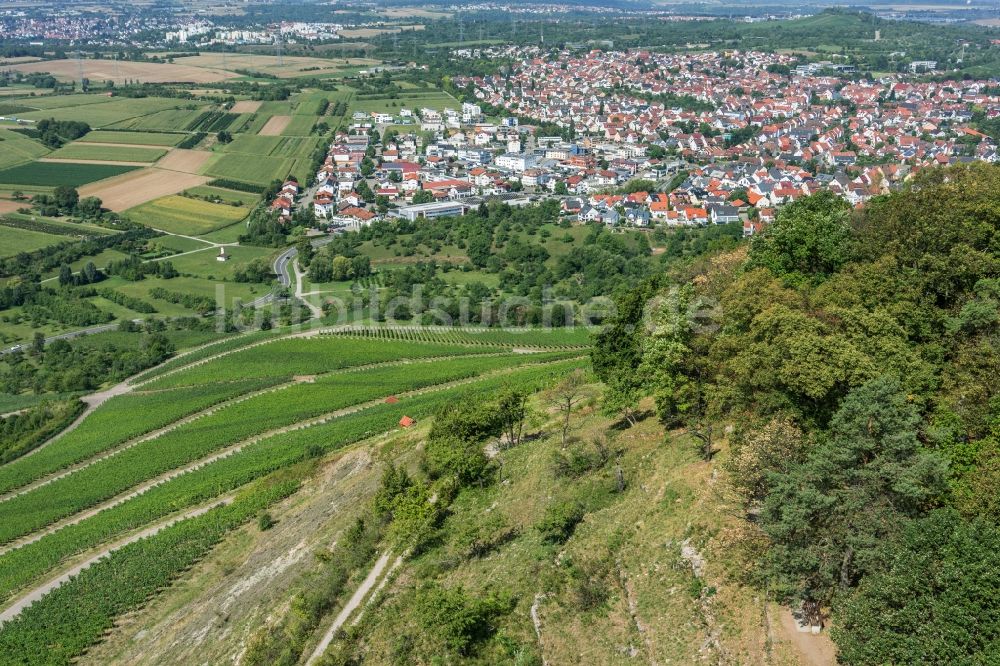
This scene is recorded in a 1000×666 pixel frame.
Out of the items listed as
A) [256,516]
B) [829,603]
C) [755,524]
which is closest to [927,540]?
[829,603]

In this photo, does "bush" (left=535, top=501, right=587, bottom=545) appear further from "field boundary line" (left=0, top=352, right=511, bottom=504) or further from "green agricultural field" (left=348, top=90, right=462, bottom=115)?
"green agricultural field" (left=348, top=90, right=462, bottom=115)

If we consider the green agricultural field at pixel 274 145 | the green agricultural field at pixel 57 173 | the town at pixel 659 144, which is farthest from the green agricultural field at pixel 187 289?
the green agricultural field at pixel 274 145

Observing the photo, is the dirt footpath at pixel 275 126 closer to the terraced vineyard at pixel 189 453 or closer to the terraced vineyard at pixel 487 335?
the terraced vineyard at pixel 189 453

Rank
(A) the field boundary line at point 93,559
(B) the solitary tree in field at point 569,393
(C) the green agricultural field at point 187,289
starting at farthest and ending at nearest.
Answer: (C) the green agricultural field at point 187,289 < (B) the solitary tree in field at point 569,393 < (A) the field boundary line at point 93,559

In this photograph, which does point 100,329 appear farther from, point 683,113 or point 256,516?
point 683,113

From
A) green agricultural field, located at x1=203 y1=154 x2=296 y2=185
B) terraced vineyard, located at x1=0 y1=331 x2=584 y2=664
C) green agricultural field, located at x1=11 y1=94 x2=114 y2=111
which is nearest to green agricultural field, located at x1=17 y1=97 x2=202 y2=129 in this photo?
green agricultural field, located at x1=11 y1=94 x2=114 y2=111

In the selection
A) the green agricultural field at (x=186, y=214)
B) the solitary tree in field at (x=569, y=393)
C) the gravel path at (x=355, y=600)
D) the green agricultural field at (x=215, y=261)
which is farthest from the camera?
the green agricultural field at (x=186, y=214)

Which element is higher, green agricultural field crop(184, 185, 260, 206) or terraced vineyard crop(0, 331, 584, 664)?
green agricultural field crop(184, 185, 260, 206)
